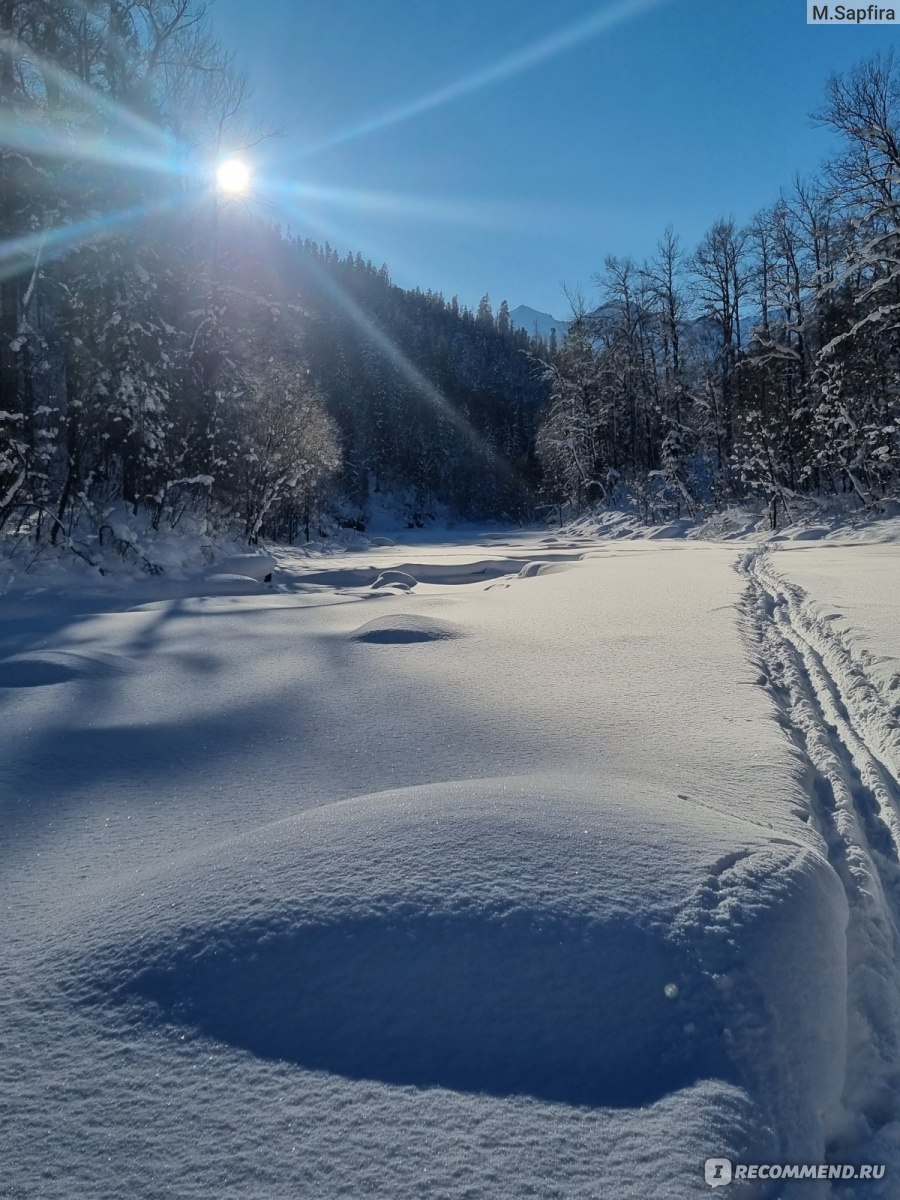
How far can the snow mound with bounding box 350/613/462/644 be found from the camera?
520 cm

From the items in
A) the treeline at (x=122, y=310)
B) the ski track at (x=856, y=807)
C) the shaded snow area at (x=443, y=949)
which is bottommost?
the ski track at (x=856, y=807)

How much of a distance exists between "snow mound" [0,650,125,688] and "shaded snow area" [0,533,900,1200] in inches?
15.6

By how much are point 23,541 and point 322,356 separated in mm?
72008

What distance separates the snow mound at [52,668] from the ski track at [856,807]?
396 centimetres

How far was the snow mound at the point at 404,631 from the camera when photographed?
520 cm

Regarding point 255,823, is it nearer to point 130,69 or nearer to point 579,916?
point 579,916

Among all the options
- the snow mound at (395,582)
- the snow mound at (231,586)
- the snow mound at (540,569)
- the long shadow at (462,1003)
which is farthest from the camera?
the snow mound at (540,569)

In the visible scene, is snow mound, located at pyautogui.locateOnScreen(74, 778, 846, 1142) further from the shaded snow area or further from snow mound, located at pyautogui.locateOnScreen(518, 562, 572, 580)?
snow mound, located at pyautogui.locateOnScreen(518, 562, 572, 580)

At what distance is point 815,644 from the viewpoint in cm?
519

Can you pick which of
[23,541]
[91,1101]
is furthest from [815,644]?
[23,541]

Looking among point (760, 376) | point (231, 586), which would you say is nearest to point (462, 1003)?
point (231, 586)

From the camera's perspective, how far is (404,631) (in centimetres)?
531

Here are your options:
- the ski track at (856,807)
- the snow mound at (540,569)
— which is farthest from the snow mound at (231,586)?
the ski track at (856,807)

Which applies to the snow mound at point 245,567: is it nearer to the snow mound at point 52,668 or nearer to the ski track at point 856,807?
the snow mound at point 52,668
